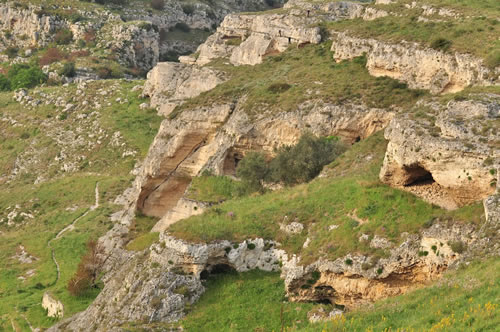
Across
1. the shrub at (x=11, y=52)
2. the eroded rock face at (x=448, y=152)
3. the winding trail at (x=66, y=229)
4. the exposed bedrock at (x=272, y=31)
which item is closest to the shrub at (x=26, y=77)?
the shrub at (x=11, y=52)

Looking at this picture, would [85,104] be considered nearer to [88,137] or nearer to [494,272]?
[88,137]

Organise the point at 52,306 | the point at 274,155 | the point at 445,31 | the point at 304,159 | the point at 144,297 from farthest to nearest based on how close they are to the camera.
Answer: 1. the point at 274,155
2. the point at 445,31
3. the point at 52,306
4. the point at 304,159
5. the point at 144,297

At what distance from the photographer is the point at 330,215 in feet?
88.6

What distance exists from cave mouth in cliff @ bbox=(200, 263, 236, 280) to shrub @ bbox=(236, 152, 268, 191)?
48.6 ft

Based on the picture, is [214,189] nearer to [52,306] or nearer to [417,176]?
[52,306]

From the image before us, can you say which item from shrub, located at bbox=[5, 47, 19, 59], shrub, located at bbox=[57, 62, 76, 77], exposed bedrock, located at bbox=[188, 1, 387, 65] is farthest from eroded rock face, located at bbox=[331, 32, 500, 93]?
shrub, located at bbox=[5, 47, 19, 59]

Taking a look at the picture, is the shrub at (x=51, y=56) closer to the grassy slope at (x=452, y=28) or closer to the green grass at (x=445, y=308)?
the grassy slope at (x=452, y=28)

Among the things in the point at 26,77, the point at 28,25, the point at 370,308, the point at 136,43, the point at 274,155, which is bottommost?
the point at 26,77

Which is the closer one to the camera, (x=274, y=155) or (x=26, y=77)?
(x=274, y=155)

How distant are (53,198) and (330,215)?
42264 mm

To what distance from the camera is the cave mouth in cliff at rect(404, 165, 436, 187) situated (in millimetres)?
25047

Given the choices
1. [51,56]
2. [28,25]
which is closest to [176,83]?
[51,56]

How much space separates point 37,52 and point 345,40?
72046 mm

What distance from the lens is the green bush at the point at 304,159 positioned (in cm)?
3916
